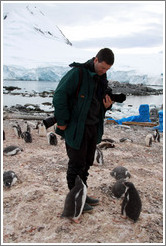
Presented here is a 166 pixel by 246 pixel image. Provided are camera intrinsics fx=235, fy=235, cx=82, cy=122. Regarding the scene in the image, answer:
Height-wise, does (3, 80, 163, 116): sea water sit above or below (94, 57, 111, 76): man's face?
above

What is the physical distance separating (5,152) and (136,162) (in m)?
2.23

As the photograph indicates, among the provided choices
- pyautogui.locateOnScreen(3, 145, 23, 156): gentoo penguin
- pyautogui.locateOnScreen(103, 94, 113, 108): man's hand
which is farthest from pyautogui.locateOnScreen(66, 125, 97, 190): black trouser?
pyautogui.locateOnScreen(3, 145, 23, 156): gentoo penguin

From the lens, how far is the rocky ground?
6.72ft

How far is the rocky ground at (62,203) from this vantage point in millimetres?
2047

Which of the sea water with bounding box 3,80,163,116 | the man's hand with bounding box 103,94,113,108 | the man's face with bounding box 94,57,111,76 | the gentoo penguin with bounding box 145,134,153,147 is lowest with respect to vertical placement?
the gentoo penguin with bounding box 145,134,153,147

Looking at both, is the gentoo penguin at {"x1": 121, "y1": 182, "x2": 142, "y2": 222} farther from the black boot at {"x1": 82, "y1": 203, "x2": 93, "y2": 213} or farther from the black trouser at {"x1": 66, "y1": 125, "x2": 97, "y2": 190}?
the black trouser at {"x1": 66, "y1": 125, "x2": 97, "y2": 190}

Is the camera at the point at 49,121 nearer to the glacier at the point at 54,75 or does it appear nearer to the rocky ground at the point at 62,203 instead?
the rocky ground at the point at 62,203

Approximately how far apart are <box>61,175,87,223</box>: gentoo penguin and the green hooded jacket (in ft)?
1.21

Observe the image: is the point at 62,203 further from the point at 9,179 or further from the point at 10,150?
the point at 10,150

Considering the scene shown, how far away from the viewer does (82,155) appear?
2062 millimetres

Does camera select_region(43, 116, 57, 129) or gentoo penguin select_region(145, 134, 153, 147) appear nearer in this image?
camera select_region(43, 116, 57, 129)

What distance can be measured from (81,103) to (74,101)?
0.08 m

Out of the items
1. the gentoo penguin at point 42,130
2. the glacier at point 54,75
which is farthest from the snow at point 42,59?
the gentoo penguin at point 42,130

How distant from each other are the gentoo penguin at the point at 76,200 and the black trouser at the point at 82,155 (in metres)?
0.09
